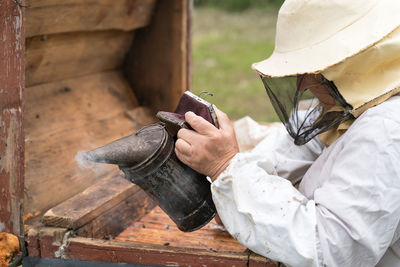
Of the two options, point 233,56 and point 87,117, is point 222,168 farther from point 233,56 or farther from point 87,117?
point 233,56

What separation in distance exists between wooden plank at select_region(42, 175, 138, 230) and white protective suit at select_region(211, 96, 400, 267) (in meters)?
0.59

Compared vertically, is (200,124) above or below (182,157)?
above

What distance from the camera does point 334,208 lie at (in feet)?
4.81

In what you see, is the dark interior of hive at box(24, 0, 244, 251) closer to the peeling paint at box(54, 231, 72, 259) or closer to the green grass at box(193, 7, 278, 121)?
the peeling paint at box(54, 231, 72, 259)

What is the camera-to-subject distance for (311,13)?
1.61m

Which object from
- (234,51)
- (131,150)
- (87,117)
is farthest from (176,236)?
(234,51)

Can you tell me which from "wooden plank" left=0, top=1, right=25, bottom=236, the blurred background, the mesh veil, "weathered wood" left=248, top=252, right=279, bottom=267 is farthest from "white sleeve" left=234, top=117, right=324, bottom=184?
the blurred background

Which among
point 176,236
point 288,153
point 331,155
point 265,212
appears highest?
point 331,155

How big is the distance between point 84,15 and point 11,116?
112 centimetres

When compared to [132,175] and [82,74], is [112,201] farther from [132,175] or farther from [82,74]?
[82,74]

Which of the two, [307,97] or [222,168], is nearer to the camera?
[222,168]

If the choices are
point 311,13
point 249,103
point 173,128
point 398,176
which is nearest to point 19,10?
point 173,128

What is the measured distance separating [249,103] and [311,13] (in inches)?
224

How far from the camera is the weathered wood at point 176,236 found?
1991 mm
